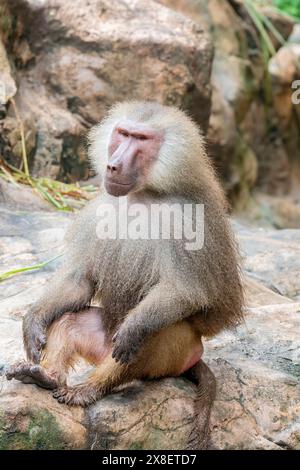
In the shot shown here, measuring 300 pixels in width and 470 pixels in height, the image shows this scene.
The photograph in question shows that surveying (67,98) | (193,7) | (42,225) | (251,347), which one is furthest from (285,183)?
(251,347)

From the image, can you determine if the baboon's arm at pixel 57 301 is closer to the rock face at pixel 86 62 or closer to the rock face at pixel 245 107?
the rock face at pixel 86 62

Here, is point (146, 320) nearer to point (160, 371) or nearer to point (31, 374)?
point (160, 371)

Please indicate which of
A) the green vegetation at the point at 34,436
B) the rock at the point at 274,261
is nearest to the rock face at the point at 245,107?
the rock at the point at 274,261

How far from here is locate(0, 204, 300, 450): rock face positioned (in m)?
3.01

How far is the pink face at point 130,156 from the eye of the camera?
3.38m

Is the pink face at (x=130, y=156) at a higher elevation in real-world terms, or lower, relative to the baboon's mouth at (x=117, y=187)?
higher

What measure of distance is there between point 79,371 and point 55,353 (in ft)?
1.08

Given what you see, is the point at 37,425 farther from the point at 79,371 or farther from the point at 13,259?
the point at 13,259

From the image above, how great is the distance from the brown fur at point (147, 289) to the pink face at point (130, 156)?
0.04 metres

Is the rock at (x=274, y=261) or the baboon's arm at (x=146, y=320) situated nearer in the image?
the baboon's arm at (x=146, y=320)

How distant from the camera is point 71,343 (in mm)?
3418
